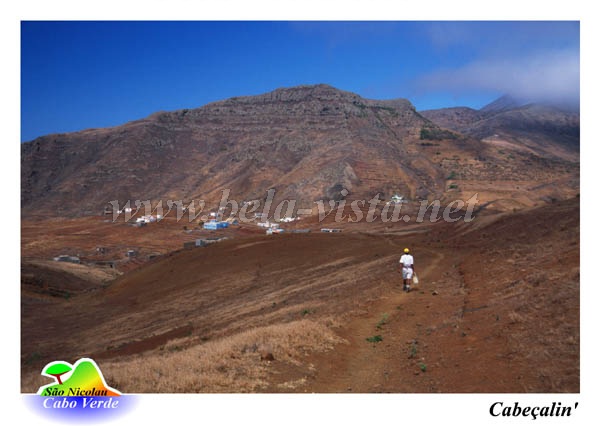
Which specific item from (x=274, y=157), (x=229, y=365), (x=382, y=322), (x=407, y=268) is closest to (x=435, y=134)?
(x=274, y=157)

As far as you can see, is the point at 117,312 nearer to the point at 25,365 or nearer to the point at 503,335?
the point at 25,365

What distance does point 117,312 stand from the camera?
26.2 m

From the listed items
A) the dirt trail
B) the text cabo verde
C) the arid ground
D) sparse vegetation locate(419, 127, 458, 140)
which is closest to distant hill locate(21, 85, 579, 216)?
sparse vegetation locate(419, 127, 458, 140)

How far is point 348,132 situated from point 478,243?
250 ft

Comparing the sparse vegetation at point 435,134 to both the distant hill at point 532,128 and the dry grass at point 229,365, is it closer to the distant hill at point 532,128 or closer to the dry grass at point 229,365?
the distant hill at point 532,128

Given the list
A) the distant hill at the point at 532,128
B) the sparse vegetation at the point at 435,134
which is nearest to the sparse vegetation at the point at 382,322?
the sparse vegetation at the point at 435,134

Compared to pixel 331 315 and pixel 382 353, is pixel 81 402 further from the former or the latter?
pixel 331 315

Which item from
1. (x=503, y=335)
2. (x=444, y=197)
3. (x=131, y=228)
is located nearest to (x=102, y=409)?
(x=503, y=335)

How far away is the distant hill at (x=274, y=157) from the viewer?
284ft

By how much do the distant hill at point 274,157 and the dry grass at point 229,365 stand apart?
67358mm

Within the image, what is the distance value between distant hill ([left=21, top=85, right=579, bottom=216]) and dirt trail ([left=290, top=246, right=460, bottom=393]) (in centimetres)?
6381

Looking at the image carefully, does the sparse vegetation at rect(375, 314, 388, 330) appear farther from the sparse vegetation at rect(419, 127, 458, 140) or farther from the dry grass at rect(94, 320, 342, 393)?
the sparse vegetation at rect(419, 127, 458, 140)

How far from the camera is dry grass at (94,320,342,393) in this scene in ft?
23.3

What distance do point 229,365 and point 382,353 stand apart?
119 inches
